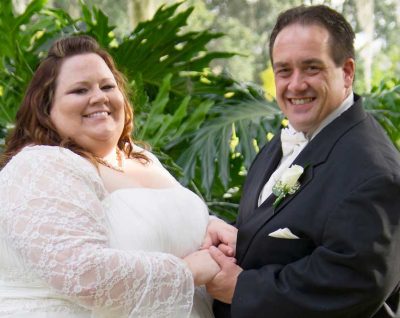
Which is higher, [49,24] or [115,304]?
[49,24]

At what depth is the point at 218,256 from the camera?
276 cm

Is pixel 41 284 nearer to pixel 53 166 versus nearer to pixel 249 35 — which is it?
pixel 53 166

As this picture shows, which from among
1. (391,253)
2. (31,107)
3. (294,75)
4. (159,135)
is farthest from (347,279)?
(159,135)

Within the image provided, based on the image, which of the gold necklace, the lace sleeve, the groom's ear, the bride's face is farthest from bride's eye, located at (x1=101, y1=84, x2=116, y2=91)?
the groom's ear

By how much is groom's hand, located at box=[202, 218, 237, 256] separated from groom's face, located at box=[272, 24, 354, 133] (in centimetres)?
53

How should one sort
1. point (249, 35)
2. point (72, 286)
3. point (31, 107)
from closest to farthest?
point (72, 286), point (31, 107), point (249, 35)

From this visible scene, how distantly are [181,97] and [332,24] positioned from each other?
324 centimetres

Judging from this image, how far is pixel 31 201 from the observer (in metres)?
2.52

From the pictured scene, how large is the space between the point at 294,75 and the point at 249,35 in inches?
1078

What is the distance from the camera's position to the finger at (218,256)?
8.98 ft

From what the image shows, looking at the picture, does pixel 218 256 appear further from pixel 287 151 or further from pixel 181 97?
pixel 181 97

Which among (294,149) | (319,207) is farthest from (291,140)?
(319,207)

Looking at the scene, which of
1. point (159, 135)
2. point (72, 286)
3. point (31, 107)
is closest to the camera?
point (72, 286)

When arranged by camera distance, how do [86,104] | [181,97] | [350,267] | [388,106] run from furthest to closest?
[181,97] < [388,106] < [86,104] < [350,267]
